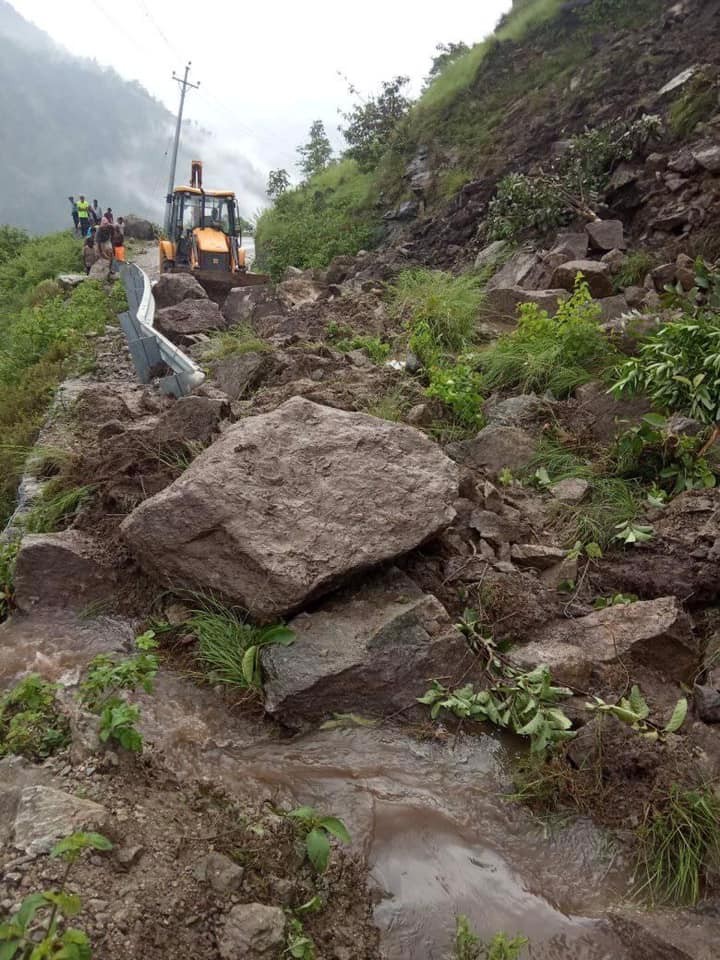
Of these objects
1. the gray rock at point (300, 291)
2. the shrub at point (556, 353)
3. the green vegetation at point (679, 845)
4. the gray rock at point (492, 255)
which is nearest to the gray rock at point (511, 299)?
the shrub at point (556, 353)

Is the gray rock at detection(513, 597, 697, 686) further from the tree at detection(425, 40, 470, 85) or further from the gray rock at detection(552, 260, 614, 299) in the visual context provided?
the tree at detection(425, 40, 470, 85)

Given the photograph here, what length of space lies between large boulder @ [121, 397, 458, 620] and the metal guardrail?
8.39ft

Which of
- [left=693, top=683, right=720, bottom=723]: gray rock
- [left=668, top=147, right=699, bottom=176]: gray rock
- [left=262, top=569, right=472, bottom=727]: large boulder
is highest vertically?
[left=668, top=147, right=699, bottom=176]: gray rock

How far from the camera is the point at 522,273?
9.38 meters

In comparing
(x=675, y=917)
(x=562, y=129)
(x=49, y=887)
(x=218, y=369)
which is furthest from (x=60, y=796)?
(x=562, y=129)

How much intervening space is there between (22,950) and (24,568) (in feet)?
8.99

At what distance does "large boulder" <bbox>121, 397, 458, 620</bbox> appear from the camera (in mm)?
3596

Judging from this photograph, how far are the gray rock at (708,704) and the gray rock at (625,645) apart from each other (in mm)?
253

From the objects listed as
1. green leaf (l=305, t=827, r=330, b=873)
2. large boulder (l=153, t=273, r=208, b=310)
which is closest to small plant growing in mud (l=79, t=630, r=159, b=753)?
green leaf (l=305, t=827, r=330, b=873)

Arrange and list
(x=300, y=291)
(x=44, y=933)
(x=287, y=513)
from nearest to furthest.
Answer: (x=44, y=933), (x=287, y=513), (x=300, y=291)

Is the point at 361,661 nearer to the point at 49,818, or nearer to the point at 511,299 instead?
the point at 49,818

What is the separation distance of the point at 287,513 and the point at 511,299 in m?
5.75

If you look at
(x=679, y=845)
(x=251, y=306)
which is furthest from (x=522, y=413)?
(x=251, y=306)

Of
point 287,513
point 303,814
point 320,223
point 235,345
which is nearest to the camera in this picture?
point 303,814
